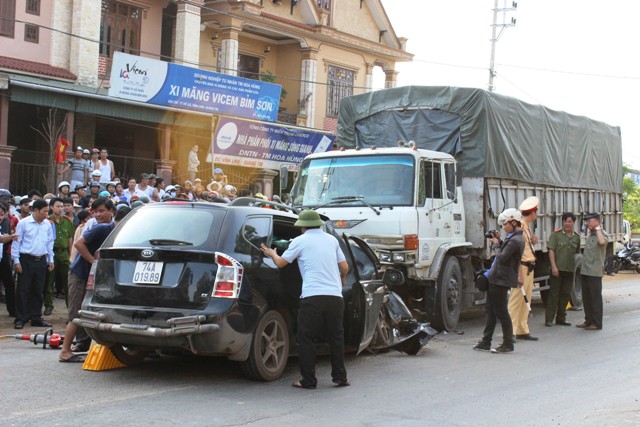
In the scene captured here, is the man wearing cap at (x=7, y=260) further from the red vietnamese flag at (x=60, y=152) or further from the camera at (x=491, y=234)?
the red vietnamese flag at (x=60, y=152)

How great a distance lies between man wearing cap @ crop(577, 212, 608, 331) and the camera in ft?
43.5

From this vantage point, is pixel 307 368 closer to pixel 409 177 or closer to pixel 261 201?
pixel 261 201

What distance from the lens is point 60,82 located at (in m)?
22.4

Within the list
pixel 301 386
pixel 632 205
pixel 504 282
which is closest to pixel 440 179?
pixel 504 282

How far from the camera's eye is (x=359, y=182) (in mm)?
12008

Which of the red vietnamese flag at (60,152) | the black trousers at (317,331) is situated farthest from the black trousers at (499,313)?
the red vietnamese flag at (60,152)

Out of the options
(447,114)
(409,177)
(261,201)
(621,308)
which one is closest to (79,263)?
(261,201)

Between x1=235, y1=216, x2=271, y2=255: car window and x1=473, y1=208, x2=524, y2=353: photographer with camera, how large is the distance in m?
3.86

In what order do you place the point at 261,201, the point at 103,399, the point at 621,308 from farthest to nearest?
the point at 621,308 → the point at 261,201 → the point at 103,399

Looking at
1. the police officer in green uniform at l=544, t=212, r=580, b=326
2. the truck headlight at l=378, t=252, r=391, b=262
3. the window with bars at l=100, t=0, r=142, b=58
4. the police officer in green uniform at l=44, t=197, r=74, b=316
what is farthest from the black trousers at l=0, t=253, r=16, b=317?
the window with bars at l=100, t=0, r=142, b=58

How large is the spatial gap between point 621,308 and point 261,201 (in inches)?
444

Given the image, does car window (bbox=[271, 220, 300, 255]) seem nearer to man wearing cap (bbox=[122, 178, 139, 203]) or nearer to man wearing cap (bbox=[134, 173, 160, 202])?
man wearing cap (bbox=[122, 178, 139, 203])

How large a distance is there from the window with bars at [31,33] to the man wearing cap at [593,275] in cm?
1644

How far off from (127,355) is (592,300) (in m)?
8.33
